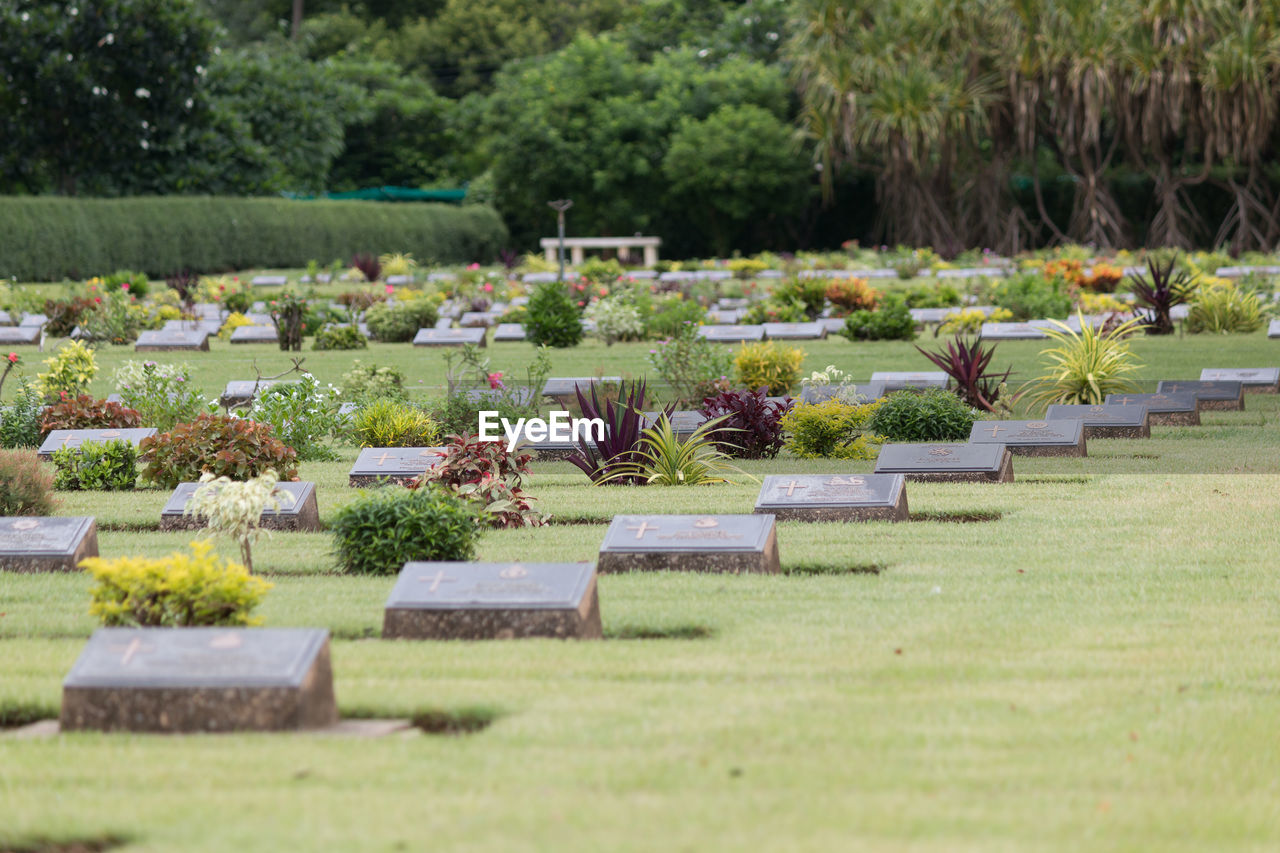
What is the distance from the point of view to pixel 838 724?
4.61 metres

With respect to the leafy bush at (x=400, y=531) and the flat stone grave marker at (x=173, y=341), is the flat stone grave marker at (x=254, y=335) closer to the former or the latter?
the flat stone grave marker at (x=173, y=341)

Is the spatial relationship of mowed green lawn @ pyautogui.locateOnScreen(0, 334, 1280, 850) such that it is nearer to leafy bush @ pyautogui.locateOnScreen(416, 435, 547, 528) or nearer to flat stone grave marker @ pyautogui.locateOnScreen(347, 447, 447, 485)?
leafy bush @ pyautogui.locateOnScreen(416, 435, 547, 528)

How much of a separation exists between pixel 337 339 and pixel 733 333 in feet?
17.3

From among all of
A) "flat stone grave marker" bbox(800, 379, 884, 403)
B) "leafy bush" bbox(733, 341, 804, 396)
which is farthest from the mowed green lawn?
"leafy bush" bbox(733, 341, 804, 396)

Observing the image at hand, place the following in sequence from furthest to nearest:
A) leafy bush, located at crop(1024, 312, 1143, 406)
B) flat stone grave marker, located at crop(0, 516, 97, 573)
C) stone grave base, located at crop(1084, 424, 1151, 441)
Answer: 1. leafy bush, located at crop(1024, 312, 1143, 406)
2. stone grave base, located at crop(1084, 424, 1151, 441)
3. flat stone grave marker, located at crop(0, 516, 97, 573)

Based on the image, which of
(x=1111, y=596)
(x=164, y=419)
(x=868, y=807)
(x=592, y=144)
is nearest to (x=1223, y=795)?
(x=868, y=807)

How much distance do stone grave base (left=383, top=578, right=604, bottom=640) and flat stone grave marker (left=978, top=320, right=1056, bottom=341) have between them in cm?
1537

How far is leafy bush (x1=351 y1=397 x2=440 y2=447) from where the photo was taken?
1133 centimetres

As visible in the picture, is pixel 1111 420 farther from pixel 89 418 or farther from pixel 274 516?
pixel 89 418

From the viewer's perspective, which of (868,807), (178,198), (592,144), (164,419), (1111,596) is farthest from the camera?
(592,144)

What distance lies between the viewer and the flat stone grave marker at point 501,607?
574 centimetres

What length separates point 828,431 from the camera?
38.1 feet

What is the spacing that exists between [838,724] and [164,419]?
28.6ft

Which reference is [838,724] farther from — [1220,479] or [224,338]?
[224,338]
